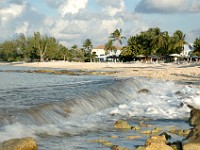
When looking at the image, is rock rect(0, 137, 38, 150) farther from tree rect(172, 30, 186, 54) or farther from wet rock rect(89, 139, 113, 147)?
tree rect(172, 30, 186, 54)

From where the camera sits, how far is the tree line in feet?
350

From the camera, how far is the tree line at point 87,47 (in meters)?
107

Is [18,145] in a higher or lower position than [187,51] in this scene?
lower

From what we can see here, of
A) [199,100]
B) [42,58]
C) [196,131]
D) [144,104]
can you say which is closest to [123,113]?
[144,104]

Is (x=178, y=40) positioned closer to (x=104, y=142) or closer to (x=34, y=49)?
(x=34, y=49)

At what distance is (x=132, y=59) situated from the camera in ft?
368

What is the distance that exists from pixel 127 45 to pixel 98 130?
98271 millimetres

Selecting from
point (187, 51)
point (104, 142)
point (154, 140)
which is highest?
point (187, 51)

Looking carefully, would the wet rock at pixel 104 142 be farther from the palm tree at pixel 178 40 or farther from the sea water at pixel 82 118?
the palm tree at pixel 178 40

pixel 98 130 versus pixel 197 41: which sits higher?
pixel 197 41

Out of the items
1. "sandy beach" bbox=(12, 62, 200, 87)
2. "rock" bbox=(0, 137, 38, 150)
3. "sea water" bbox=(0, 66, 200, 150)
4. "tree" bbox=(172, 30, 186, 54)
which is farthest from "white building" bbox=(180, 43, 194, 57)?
"rock" bbox=(0, 137, 38, 150)

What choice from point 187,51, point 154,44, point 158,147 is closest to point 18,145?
point 158,147

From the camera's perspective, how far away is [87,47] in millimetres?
146500

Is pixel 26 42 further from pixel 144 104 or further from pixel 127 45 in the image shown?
pixel 144 104
